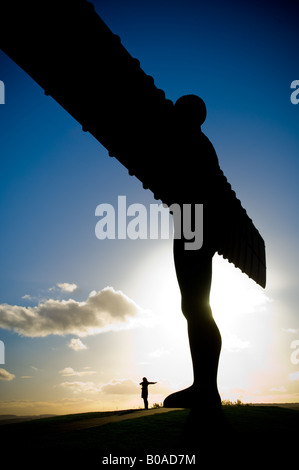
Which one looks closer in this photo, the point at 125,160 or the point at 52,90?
the point at 52,90

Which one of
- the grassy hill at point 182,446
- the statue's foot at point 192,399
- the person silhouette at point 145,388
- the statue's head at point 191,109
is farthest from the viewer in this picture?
the person silhouette at point 145,388

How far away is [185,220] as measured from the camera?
7.84ft

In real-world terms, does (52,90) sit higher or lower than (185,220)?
higher

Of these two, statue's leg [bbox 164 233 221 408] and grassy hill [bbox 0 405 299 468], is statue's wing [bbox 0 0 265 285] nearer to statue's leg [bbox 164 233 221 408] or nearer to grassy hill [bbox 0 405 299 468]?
statue's leg [bbox 164 233 221 408]

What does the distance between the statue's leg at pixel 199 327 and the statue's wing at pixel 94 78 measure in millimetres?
687

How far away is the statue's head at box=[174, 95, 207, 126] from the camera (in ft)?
7.97

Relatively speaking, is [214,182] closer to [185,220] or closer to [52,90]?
[185,220]

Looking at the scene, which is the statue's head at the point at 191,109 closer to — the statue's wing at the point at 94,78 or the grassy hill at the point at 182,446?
the statue's wing at the point at 94,78

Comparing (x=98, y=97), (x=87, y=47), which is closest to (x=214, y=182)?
(x=98, y=97)

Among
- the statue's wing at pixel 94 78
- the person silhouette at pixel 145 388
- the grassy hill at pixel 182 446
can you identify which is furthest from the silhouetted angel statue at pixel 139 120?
the person silhouette at pixel 145 388

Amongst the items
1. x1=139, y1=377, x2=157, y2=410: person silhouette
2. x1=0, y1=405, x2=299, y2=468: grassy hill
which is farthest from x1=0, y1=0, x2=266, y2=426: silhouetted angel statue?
x1=139, y1=377, x2=157, y2=410: person silhouette

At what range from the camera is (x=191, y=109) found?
2451 millimetres

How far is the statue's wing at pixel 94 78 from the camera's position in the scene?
1397mm
